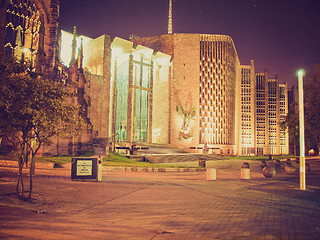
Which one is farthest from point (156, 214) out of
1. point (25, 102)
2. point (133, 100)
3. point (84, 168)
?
point (133, 100)

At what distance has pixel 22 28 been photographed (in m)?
33.2

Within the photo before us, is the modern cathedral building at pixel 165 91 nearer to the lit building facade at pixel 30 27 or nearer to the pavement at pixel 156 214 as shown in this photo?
the lit building facade at pixel 30 27

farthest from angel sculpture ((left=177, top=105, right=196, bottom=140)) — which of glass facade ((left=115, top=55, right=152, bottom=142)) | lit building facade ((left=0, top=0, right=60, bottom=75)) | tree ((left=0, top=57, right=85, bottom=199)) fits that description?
tree ((left=0, top=57, right=85, bottom=199))

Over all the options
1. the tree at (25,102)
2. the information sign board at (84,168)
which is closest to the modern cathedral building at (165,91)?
the information sign board at (84,168)

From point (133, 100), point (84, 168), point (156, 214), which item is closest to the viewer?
point (156, 214)

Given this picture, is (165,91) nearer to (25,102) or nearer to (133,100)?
(133,100)

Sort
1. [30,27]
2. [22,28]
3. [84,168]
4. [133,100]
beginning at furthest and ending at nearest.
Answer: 1. [133,100]
2. [30,27]
3. [22,28]
4. [84,168]

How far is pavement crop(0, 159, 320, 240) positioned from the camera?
5.39 m

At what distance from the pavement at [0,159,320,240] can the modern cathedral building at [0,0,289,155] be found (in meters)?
23.7

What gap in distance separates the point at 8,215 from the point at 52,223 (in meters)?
1.41

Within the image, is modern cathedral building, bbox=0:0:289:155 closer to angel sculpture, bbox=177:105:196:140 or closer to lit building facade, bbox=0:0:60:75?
angel sculpture, bbox=177:105:196:140

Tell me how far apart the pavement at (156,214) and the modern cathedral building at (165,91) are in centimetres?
2374

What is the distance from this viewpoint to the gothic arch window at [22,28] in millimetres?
32125

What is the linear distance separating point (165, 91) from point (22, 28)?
3158 centimetres
